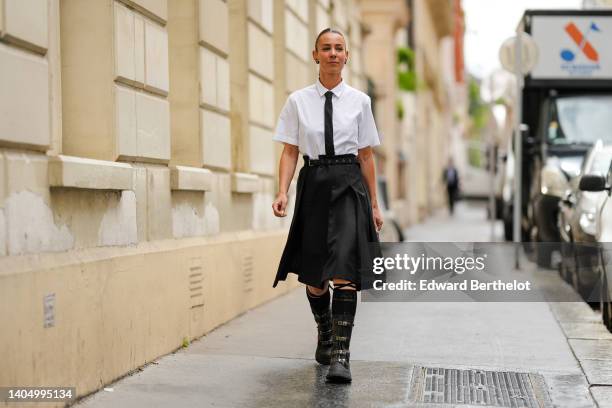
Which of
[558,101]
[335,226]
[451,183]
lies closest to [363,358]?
[335,226]

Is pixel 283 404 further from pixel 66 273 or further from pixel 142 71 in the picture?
pixel 142 71

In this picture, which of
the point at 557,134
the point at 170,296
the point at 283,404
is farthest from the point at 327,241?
the point at 557,134

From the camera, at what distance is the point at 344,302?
604cm

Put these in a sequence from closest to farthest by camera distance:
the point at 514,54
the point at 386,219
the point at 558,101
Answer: the point at 514,54
the point at 386,219
the point at 558,101

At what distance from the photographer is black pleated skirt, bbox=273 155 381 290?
19.8ft

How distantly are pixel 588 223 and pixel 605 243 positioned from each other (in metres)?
1.22

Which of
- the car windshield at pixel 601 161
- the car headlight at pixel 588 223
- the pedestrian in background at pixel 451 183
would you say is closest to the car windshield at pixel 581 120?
the car windshield at pixel 601 161

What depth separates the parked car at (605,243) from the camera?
8.47 m

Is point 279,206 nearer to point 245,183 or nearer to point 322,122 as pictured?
point 322,122

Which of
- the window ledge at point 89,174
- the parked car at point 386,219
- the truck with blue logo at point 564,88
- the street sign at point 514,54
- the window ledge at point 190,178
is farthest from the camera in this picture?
the parked car at point 386,219

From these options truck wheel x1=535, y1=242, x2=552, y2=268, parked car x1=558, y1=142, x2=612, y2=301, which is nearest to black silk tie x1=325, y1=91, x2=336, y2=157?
parked car x1=558, y1=142, x2=612, y2=301

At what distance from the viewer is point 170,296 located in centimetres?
710

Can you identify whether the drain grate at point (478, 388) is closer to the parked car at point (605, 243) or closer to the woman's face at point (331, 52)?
the woman's face at point (331, 52)

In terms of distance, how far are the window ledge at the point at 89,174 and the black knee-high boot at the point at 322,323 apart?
4.34 feet
